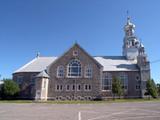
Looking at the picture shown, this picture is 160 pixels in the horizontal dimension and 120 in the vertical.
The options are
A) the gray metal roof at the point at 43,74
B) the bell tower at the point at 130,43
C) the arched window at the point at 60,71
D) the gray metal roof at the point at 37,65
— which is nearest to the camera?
the gray metal roof at the point at 43,74

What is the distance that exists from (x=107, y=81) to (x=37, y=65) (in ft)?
66.3

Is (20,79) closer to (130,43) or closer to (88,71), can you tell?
(88,71)

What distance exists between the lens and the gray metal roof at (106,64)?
2051 inches

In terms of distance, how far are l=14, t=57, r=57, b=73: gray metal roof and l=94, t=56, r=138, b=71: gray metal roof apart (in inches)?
614

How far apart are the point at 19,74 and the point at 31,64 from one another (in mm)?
4586

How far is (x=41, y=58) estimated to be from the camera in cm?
5897

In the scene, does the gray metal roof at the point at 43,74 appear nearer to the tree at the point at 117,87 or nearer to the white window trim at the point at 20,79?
the white window trim at the point at 20,79

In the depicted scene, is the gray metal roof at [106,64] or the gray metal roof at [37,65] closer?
the gray metal roof at [106,64]

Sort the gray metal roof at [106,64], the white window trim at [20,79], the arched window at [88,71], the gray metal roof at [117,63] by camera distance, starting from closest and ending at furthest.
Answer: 1. the arched window at [88,71]
2. the gray metal roof at [117,63]
3. the gray metal roof at [106,64]
4. the white window trim at [20,79]

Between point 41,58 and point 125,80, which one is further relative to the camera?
point 41,58

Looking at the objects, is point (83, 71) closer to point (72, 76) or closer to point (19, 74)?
point (72, 76)

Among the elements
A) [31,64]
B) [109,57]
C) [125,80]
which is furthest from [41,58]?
[125,80]

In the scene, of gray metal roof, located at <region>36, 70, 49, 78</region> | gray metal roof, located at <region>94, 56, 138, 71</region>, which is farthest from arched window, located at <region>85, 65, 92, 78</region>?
gray metal roof, located at <region>36, 70, 49, 78</region>

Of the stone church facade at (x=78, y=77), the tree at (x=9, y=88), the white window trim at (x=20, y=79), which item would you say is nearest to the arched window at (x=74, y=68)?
the stone church facade at (x=78, y=77)
